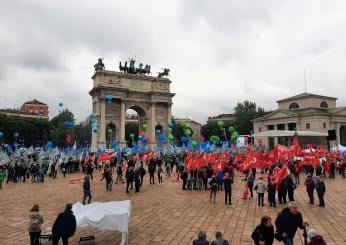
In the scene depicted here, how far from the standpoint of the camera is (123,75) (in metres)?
54.4

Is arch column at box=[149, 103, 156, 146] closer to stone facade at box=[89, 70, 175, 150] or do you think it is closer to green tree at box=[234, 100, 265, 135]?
stone facade at box=[89, 70, 175, 150]

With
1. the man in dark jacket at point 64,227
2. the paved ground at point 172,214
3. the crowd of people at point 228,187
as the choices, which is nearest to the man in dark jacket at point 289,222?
the crowd of people at point 228,187

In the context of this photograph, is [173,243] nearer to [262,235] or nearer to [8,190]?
[262,235]

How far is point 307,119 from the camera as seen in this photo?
62656 millimetres

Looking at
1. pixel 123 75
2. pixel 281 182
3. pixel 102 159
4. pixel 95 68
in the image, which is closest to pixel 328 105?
pixel 123 75

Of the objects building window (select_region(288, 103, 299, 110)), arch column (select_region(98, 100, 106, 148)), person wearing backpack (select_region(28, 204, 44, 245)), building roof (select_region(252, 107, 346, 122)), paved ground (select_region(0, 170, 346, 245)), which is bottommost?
paved ground (select_region(0, 170, 346, 245))

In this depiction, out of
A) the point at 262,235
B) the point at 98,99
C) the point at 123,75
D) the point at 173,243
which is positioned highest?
the point at 123,75

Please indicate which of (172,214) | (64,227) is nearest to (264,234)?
(64,227)

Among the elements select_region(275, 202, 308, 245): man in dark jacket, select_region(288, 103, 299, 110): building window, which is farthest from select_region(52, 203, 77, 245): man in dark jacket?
select_region(288, 103, 299, 110): building window

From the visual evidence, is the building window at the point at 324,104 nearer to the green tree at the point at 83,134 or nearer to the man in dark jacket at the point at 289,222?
the green tree at the point at 83,134

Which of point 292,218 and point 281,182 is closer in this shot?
point 292,218

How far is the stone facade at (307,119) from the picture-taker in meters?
61.6

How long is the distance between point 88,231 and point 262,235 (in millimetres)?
5711

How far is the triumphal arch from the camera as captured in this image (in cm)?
5200
